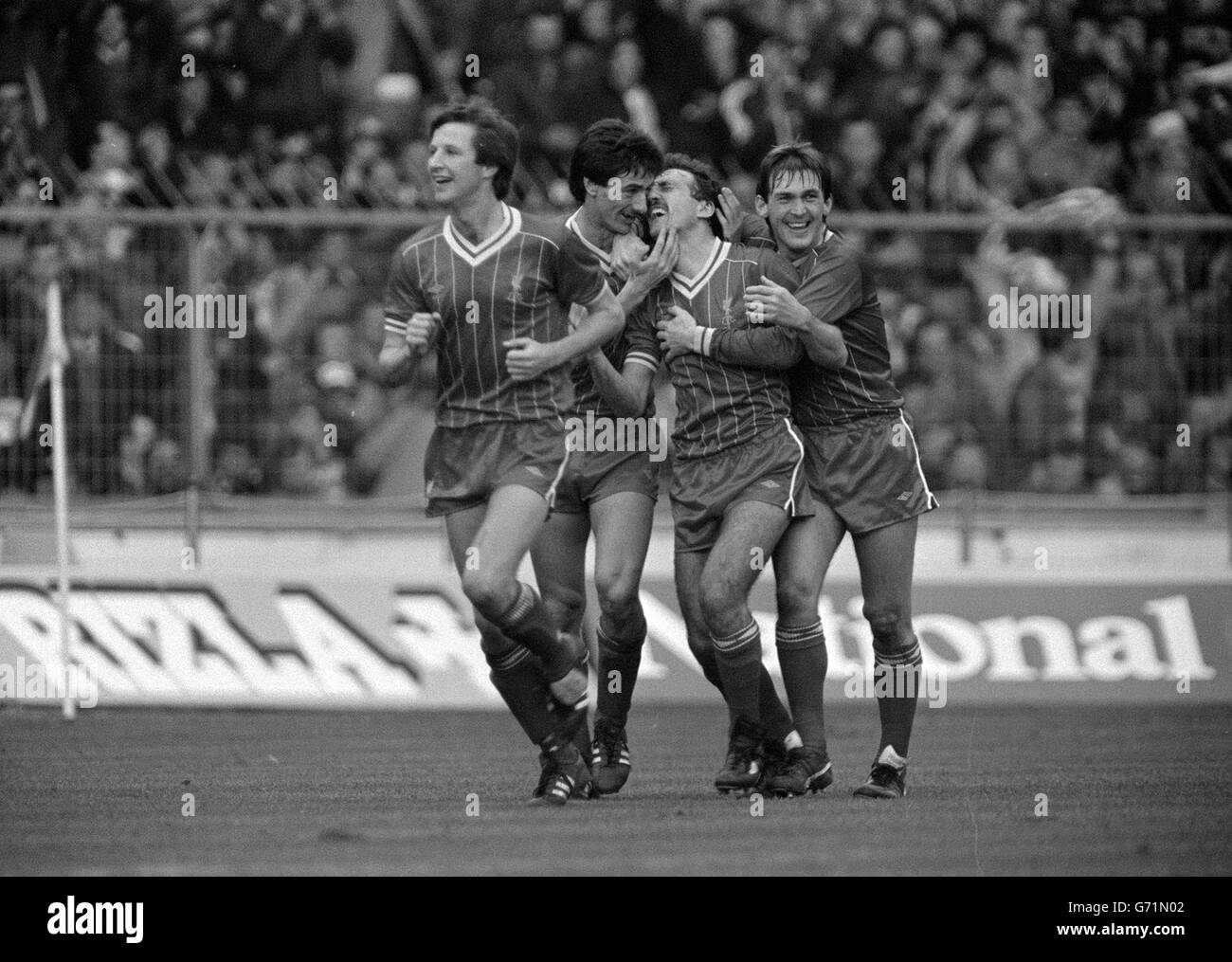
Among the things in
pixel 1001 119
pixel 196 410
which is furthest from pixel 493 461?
pixel 1001 119

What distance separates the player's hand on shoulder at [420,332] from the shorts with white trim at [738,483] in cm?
122

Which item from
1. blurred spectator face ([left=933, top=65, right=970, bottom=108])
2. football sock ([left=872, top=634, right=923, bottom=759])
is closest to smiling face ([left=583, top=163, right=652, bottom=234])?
football sock ([left=872, top=634, right=923, bottom=759])

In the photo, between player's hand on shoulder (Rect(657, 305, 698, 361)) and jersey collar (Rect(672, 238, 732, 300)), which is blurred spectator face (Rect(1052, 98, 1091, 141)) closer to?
jersey collar (Rect(672, 238, 732, 300))

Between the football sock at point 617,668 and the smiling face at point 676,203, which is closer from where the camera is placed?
the smiling face at point 676,203

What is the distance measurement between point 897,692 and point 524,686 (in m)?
1.39

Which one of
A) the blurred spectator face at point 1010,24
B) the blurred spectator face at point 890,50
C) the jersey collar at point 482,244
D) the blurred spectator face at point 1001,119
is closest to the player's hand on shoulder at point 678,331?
the jersey collar at point 482,244

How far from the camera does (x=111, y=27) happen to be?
12.9 meters

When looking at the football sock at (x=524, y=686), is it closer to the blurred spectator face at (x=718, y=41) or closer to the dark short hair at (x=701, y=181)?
the dark short hair at (x=701, y=181)

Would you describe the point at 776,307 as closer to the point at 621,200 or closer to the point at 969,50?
the point at 621,200

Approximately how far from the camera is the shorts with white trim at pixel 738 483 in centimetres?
751

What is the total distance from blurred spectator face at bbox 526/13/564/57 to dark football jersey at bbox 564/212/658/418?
18.3ft
